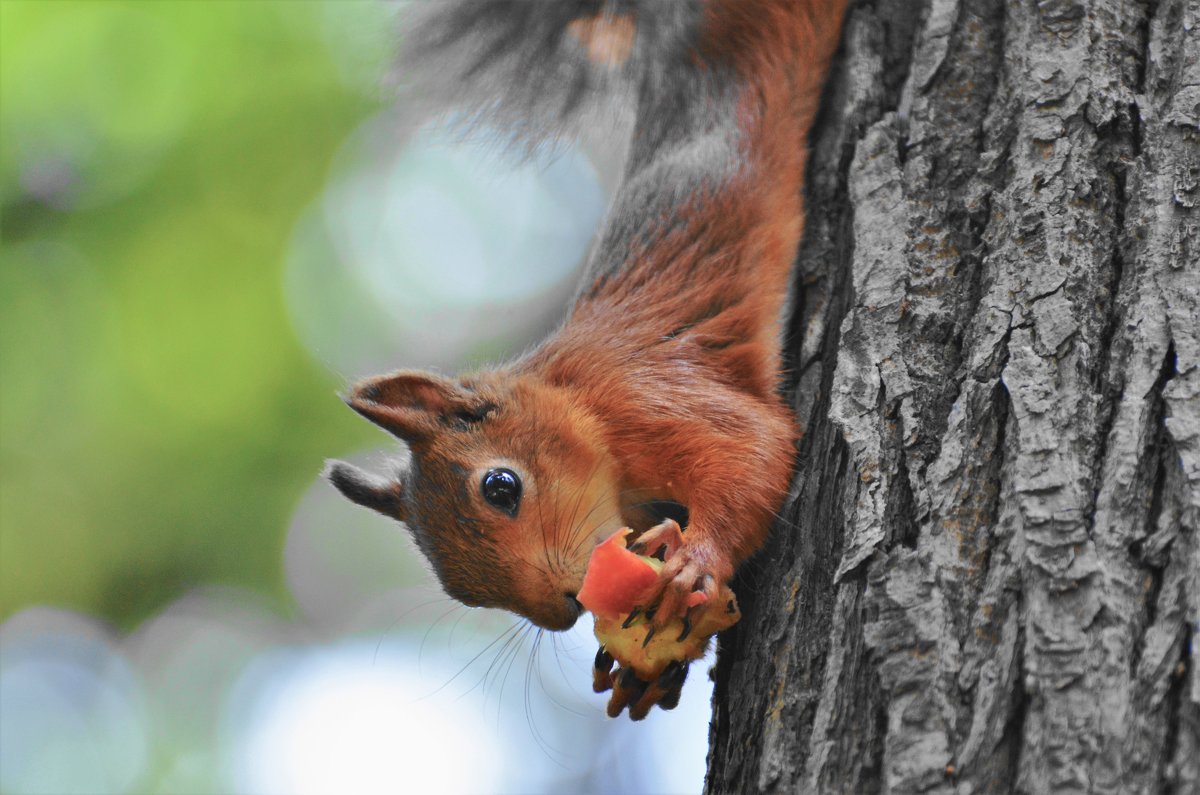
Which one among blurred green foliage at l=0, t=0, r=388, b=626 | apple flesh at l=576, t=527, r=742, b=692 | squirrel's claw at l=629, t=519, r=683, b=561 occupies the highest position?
blurred green foliage at l=0, t=0, r=388, b=626

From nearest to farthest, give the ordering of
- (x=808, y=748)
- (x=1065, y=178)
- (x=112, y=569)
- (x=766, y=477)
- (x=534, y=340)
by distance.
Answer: (x=808, y=748), (x=1065, y=178), (x=766, y=477), (x=534, y=340), (x=112, y=569)

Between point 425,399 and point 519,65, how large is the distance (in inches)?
38.7

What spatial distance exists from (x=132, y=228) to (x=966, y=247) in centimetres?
283

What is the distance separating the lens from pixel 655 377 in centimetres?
188

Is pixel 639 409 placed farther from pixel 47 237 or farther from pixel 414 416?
pixel 47 237

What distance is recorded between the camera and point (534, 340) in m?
2.36

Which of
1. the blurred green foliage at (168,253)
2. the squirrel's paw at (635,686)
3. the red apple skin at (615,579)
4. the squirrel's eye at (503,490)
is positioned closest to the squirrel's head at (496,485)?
the squirrel's eye at (503,490)

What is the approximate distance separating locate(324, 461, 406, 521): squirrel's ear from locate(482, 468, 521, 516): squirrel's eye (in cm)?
28

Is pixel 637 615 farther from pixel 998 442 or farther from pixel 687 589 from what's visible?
pixel 998 442

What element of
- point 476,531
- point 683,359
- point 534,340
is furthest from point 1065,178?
point 534,340

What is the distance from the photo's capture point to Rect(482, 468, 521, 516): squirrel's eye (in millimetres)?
1772

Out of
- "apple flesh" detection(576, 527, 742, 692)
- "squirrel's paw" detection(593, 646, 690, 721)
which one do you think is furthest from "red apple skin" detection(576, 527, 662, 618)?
"squirrel's paw" detection(593, 646, 690, 721)

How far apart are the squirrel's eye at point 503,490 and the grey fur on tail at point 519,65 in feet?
2.97

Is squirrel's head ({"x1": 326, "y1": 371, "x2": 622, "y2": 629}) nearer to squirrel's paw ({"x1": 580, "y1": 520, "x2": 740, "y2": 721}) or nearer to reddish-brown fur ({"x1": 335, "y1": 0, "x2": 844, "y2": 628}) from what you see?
reddish-brown fur ({"x1": 335, "y1": 0, "x2": 844, "y2": 628})
